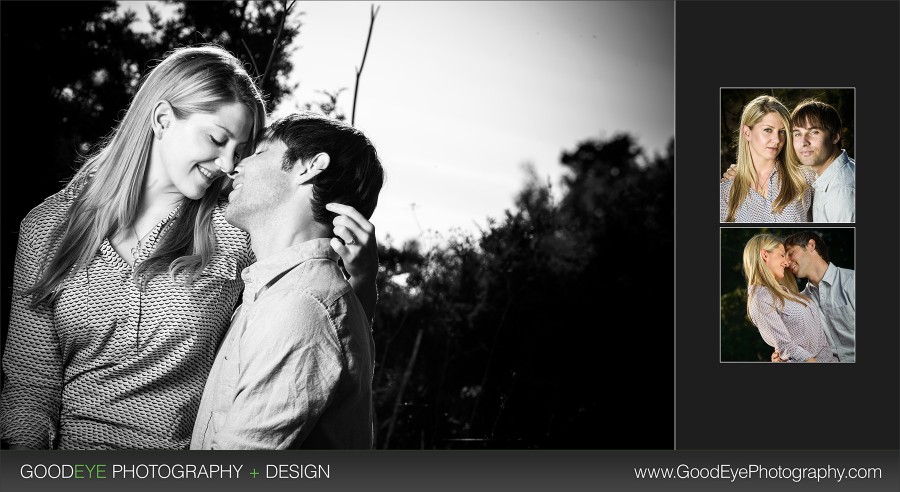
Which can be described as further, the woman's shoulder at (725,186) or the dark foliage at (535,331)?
the dark foliage at (535,331)

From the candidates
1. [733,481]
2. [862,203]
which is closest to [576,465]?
[733,481]

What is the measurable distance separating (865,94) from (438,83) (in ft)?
6.44

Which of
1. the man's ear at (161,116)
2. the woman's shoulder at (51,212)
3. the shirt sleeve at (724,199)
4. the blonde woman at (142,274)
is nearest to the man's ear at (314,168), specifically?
the blonde woman at (142,274)

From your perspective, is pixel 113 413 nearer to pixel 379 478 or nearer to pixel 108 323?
pixel 108 323

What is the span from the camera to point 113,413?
9.28ft

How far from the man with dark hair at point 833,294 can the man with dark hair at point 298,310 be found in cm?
199

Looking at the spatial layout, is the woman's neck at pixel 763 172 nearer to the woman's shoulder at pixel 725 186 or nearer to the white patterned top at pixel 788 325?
the woman's shoulder at pixel 725 186

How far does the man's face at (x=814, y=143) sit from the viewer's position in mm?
3855

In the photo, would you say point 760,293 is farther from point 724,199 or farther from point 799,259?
point 724,199

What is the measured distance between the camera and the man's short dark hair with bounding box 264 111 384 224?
A: 8.64 ft

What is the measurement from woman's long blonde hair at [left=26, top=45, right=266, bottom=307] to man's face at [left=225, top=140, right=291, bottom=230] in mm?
273

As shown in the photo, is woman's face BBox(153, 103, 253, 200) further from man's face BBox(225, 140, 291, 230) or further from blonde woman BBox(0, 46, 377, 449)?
man's face BBox(225, 140, 291, 230)

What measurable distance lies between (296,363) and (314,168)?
26.3 inches

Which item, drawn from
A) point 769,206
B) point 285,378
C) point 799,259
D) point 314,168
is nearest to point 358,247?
point 314,168
